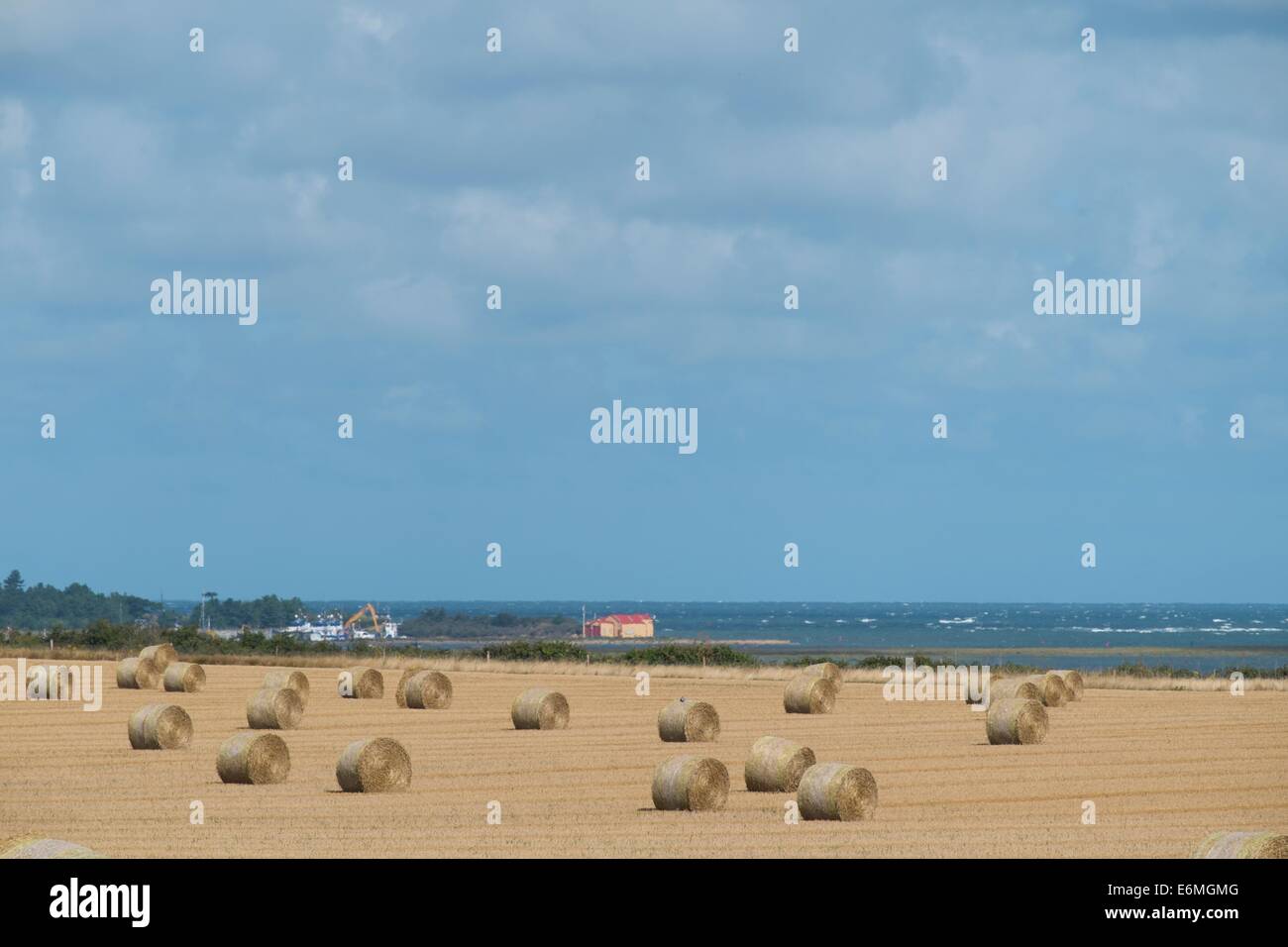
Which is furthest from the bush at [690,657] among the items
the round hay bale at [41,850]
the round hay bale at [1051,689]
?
the round hay bale at [41,850]

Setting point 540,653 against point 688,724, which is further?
point 540,653

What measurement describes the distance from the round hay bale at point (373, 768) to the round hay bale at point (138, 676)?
30.1 meters

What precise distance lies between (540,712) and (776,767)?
13.5m

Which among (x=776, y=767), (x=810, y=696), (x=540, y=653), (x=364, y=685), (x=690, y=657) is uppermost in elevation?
(x=776, y=767)

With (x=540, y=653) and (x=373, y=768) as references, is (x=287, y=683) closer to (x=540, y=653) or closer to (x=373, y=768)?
(x=373, y=768)

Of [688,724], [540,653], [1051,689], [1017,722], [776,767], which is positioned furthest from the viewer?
[540,653]

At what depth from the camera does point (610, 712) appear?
1715 inches

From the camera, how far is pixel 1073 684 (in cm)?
4853

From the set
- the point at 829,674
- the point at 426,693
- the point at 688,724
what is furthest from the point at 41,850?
the point at 829,674

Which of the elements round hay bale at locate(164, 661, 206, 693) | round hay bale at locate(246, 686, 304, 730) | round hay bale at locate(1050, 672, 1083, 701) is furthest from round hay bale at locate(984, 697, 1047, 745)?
round hay bale at locate(164, 661, 206, 693)

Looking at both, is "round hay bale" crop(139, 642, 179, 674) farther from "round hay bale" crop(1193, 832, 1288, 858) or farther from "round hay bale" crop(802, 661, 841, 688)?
"round hay bale" crop(1193, 832, 1288, 858)

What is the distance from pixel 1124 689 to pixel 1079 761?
1079 inches

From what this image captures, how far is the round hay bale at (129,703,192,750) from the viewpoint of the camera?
31.8m
